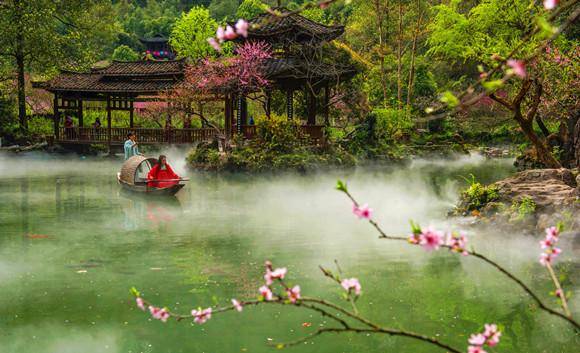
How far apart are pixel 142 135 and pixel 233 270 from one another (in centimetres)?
2296

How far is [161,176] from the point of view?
63.5 feet

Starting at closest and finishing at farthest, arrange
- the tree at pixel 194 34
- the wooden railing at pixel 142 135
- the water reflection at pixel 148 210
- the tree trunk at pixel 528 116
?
the tree trunk at pixel 528 116, the water reflection at pixel 148 210, the wooden railing at pixel 142 135, the tree at pixel 194 34

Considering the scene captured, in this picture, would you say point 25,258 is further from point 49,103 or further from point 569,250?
point 49,103

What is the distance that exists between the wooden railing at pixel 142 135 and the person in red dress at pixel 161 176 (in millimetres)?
13039

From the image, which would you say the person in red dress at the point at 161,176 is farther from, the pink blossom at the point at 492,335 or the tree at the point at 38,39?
the tree at the point at 38,39

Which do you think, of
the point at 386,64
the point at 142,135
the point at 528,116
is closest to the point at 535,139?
the point at 528,116

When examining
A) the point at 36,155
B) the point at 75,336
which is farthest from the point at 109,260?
the point at 36,155

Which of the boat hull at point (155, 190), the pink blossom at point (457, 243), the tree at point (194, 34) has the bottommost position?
the boat hull at point (155, 190)

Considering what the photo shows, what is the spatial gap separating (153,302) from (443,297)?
4076 mm

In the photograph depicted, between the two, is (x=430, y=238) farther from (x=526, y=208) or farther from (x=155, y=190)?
(x=155, y=190)

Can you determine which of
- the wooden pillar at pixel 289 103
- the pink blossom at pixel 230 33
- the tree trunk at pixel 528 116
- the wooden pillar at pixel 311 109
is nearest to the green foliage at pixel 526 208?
the tree trunk at pixel 528 116

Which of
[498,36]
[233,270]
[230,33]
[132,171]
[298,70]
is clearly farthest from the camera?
[298,70]

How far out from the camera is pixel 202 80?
1163 inches

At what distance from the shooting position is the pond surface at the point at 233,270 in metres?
7.99
